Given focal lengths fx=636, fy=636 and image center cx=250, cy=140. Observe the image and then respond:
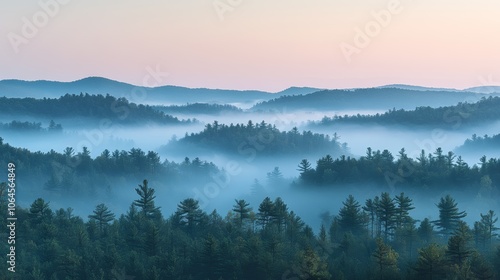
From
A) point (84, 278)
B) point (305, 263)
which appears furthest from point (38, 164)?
point (305, 263)

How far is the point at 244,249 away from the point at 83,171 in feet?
410

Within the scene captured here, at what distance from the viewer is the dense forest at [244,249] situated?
5772 cm

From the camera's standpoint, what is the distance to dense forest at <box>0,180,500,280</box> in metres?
57.7

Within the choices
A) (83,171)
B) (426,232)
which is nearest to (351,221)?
(426,232)

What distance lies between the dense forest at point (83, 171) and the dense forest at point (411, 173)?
169 feet

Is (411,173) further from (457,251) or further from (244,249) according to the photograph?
(457,251)

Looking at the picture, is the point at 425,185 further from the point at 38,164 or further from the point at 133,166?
the point at 38,164

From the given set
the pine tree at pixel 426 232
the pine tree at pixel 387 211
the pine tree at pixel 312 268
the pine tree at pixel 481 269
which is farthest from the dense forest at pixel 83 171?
the pine tree at pixel 481 269

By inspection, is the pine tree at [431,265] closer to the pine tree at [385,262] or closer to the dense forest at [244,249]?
the dense forest at [244,249]

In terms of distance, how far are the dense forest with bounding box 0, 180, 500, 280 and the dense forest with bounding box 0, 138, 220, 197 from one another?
80.1m

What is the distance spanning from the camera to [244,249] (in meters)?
64.6

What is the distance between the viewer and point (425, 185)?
12975 cm

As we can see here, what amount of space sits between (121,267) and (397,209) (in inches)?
1398

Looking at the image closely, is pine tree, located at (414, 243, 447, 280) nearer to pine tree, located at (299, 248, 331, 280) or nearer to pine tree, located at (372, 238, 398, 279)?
pine tree, located at (372, 238, 398, 279)
